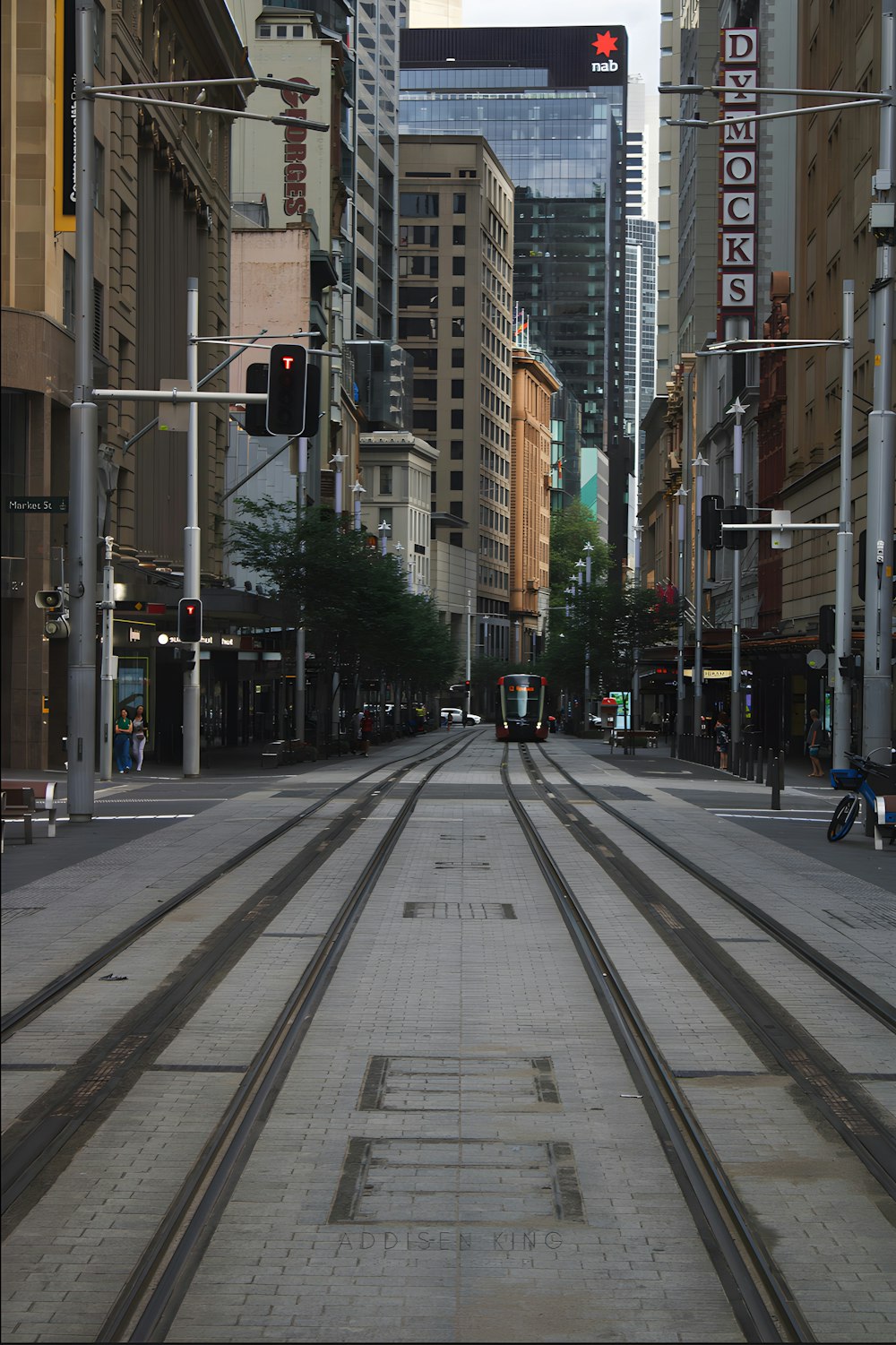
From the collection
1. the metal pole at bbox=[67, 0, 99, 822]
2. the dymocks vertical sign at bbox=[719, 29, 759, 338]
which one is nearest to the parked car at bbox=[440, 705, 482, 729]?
the dymocks vertical sign at bbox=[719, 29, 759, 338]

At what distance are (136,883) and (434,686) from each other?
94.8m

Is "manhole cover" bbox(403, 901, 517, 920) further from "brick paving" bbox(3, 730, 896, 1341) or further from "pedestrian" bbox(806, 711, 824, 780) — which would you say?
"pedestrian" bbox(806, 711, 824, 780)

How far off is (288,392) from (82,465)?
3.68m

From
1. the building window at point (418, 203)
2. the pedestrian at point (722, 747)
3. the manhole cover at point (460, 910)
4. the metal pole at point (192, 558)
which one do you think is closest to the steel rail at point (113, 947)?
the manhole cover at point (460, 910)

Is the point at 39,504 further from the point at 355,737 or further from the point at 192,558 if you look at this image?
the point at 355,737

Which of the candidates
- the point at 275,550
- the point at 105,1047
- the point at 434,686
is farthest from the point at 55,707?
the point at 434,686

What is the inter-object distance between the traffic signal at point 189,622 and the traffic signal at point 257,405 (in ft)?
29.2

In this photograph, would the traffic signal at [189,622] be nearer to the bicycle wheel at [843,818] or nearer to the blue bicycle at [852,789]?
the blue bicycle at [852,789]

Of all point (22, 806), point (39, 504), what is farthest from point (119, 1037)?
point (39, 504)

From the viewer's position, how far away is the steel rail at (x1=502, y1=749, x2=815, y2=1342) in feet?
19.2

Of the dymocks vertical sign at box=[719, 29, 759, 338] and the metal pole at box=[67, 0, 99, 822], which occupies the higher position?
the dymocks vertical sign at box=[719, 29, 759, 338]

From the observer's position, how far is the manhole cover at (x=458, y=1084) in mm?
8727

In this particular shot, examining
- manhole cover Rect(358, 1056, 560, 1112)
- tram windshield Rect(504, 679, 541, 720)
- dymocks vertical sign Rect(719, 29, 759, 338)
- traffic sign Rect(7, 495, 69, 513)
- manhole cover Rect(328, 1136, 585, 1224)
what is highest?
dymocks vertical sign Rect(719, 29, 759, 338)

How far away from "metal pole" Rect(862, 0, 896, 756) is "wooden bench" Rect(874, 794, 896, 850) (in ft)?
3.78
